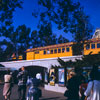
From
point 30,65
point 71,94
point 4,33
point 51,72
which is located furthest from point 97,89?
point 30,65

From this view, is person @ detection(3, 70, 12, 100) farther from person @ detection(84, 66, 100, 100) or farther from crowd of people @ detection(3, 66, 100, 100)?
person @ detection(84, 66, 100, 100)

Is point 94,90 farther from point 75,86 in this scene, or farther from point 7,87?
point 7,87

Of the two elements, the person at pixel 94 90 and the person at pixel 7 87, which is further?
the person at pixel 7 87

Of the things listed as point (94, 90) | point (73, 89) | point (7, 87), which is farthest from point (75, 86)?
point (7, 87)

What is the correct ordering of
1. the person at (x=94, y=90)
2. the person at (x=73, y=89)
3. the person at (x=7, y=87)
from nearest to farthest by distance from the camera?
the person at (x=94, y=90)
the person at (x=73, y=89)
the person at (x=7, y=87)

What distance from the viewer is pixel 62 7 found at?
9.33m

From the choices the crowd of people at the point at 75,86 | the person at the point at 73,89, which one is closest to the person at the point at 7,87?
the crowd of people at the point at 75,86

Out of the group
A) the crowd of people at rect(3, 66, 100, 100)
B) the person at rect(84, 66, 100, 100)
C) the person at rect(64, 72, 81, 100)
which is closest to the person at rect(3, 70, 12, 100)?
the crowd of people at rect(3, 66, 100, 100)

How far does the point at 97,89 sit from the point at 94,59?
10.1 m

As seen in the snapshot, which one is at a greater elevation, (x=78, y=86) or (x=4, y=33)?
(x=4, y=33)

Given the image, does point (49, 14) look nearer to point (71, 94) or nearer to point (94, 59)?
point (71, 94)

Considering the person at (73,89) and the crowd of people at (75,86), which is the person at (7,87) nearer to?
the crowd of people at (75,86)

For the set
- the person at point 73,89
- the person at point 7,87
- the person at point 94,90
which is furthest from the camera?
the person at point 7,87

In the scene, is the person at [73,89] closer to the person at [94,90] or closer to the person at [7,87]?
the person at [94,90]
